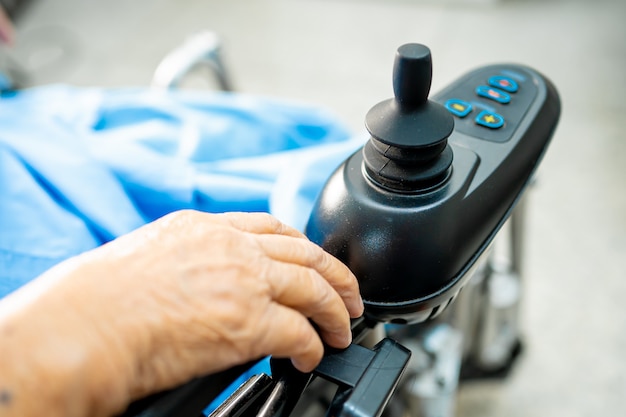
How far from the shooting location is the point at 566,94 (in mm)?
1617

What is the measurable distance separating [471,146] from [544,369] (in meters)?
0.82

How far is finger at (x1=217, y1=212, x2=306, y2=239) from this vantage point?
0.36 m

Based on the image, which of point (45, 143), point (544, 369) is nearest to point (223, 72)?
point (45, 143)

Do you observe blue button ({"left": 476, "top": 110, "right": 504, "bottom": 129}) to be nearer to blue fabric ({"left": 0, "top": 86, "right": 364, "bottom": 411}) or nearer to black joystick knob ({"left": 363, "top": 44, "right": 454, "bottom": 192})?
black joystick knob ({"left": 363, "top": 44, "right": 454, "bottom": 192})

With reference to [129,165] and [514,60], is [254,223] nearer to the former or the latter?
[129,165]

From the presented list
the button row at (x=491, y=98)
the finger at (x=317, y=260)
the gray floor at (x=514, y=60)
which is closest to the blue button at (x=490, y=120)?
the button row at (x=491, y=98)

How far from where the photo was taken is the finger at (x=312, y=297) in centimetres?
33

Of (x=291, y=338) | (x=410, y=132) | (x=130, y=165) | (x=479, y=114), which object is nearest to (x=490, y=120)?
(x=479, y=114)

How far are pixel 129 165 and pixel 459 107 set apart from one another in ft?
1.17

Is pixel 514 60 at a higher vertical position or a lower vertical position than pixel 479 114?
lower

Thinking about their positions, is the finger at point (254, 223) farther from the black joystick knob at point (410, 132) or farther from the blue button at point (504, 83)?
the blue button at point (504, 83)

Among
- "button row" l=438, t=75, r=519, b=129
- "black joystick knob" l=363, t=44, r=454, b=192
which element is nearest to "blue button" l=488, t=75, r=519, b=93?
"button row" l=438, t=75, r=519, b=129

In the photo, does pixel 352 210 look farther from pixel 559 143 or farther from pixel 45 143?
pixel 559 143

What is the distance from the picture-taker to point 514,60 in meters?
1.73
